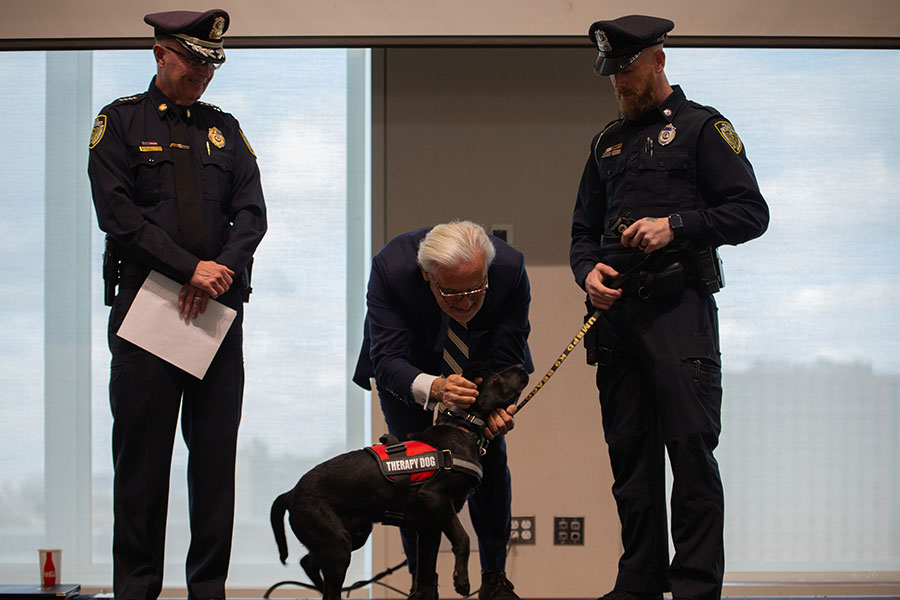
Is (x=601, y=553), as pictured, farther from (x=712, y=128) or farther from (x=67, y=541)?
(x=67, y=541)

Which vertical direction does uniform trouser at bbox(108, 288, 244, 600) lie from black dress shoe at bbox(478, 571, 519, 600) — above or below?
above

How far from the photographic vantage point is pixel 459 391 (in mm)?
1955

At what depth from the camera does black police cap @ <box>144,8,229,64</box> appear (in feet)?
7.69

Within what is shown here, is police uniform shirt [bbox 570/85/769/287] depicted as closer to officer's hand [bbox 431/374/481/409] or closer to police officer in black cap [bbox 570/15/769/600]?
police officer in black cap [bbox 570/15/769/600]

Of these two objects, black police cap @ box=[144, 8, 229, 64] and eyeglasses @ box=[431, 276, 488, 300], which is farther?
black police cap @ box=[144, 8, 229, 64]

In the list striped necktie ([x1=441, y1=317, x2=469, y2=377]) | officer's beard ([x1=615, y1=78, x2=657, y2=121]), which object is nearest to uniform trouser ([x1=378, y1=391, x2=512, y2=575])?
striped necktie ([x1=441, y1=317, x2=469, y2=377])

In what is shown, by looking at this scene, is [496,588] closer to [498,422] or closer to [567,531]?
[498,422]

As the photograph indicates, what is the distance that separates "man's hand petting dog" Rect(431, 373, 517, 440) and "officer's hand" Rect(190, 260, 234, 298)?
Result: 68 cm

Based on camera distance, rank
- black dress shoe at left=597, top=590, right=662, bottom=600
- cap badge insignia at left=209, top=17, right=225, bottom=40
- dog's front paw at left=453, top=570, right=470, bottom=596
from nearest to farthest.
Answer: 1. dog's front paw at left=453, top=570, right=470, bottom=596
2. black dress shoe at left=597, top=590, right=662, bottom=600
3. cap badge insignia at left=209, top=17, right=225, bottom=40

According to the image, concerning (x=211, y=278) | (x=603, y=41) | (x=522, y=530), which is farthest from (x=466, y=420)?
(x=522, y=530)

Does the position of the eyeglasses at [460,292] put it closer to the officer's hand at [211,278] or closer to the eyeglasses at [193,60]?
the officer's hand at [211,278]

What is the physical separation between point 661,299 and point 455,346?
0.58 meters

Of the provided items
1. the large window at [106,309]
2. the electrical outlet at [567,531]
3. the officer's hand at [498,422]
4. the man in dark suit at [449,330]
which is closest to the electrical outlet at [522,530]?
the electrical outlet at [567,531]

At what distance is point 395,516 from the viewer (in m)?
1.82
